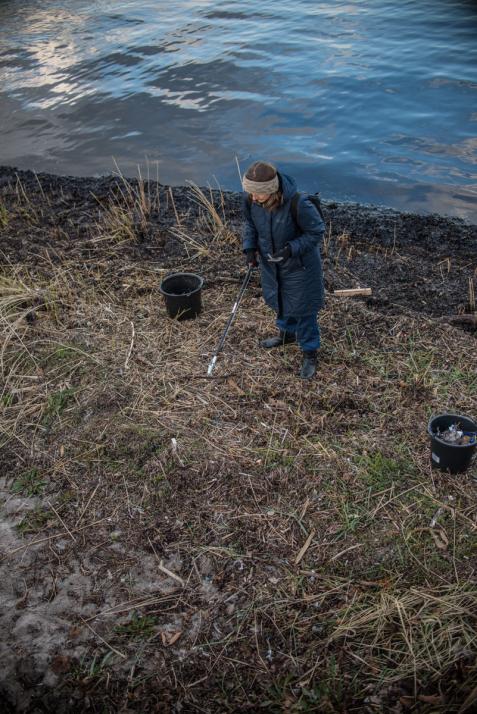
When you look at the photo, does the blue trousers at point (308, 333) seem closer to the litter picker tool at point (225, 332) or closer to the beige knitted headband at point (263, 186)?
the litter picker tool at point (225, 332)

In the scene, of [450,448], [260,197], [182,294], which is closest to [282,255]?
[260,197]

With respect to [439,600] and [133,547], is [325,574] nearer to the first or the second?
[439,600]

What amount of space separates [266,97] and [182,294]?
305 inches

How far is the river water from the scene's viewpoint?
895cm

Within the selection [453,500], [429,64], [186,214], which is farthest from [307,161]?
[453,500]

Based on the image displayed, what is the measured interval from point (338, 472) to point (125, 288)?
2838 mm

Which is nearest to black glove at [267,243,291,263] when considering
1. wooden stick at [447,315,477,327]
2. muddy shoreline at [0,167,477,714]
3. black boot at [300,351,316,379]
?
black boot at [300,351,316,379]

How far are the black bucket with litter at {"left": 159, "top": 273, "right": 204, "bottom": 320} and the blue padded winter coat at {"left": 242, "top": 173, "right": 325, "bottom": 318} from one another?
80 centimetres

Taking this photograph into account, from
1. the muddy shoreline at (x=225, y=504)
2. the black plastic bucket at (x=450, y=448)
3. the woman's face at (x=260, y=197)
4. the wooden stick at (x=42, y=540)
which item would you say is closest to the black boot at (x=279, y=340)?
the muddy shoreline at (x=225, y=504)

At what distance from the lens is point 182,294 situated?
4887 millimetres

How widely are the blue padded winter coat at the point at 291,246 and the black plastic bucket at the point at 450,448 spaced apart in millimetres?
1204

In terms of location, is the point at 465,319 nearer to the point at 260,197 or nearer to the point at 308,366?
the point at 308,366

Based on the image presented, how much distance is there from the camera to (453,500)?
3428 millimetres

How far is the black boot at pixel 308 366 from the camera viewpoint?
4.38 meters
